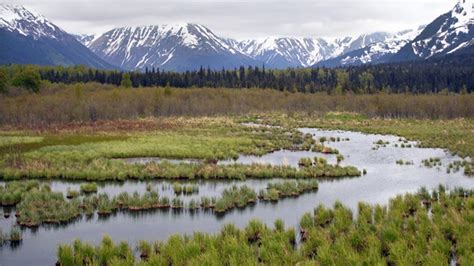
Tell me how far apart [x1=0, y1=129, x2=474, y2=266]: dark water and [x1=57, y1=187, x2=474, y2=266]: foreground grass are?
2.01 metres

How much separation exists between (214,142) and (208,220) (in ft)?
106

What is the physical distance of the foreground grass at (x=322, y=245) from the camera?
54.1ft

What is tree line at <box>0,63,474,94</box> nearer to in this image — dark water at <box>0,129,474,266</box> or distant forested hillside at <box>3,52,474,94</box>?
distant forested hillside at <box>3,52,474,94</box>

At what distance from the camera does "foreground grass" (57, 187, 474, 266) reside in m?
16.5

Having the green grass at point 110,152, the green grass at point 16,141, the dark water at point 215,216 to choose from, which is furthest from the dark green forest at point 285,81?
the dark water at point 215,216

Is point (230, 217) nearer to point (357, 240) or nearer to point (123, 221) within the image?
point (123, 221)

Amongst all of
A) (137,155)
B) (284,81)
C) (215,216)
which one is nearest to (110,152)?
(137,155)

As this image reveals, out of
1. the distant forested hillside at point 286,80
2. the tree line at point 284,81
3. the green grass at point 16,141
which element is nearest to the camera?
the green grass at point 16,141

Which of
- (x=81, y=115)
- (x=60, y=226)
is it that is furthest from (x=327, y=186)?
(x=81, y=115)

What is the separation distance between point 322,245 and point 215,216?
8.22 m

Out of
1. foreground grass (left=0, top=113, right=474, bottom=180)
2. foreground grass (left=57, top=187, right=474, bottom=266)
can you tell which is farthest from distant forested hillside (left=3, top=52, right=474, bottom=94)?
foreground grass (left=57, top=187, right=474, bottom=266)

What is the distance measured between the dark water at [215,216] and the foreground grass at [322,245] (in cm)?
201

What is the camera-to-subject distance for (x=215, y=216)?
997 inches

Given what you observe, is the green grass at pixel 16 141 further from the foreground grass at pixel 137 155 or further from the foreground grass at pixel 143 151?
the foreground grass at pixel 137 155
